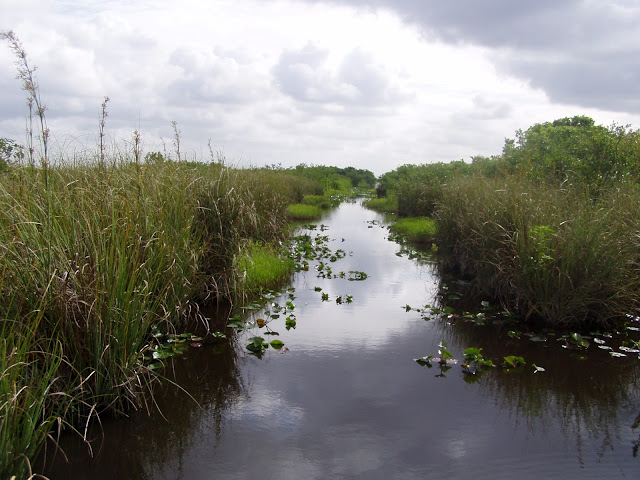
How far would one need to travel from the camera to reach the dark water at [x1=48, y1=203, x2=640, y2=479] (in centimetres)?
378

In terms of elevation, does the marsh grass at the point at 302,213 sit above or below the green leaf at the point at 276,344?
above

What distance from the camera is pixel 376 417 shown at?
454 cm

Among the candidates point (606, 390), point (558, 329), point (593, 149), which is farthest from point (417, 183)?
point (606, 390)

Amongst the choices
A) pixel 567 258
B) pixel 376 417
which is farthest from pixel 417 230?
pixel 376 417

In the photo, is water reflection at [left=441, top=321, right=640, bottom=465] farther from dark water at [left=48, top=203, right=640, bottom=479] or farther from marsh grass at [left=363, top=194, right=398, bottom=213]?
marsh grass at [left=363, top=194, right=398, bottom=213]

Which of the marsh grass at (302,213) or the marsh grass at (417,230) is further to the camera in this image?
the marsh grass at (302,213)

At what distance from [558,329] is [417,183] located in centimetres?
1663

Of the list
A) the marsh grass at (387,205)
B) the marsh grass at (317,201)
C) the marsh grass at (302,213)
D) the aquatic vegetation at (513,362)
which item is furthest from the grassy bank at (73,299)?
the marsh grass at (387,205)

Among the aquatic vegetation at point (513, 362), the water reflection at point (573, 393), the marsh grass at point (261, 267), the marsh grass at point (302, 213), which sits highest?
the marsh grass at point (302, 213)

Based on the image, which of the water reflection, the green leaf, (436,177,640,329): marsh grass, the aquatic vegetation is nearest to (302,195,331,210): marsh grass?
(436,177,640,329): marsh grass

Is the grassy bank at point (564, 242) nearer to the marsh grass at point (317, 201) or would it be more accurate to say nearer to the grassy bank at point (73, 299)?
the grassy bank at point (73, 299)

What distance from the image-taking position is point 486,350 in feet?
20.9

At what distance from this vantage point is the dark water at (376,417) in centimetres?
378

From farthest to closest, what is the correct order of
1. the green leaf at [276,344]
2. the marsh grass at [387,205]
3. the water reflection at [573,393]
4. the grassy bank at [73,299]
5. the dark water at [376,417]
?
the marsh grass at [387,205] → the green leaf at [276,344] → the water reflection at [573,393] → the dark water at [376,417] → the grassy bank at [73,299]
